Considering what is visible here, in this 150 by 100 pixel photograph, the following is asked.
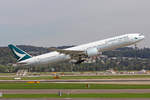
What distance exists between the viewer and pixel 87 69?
499ft

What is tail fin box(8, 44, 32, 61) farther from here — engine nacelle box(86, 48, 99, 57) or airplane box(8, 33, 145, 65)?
engine nacelle box(86, 48, 99, 57)

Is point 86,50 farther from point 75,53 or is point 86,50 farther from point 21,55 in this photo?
point 21,55

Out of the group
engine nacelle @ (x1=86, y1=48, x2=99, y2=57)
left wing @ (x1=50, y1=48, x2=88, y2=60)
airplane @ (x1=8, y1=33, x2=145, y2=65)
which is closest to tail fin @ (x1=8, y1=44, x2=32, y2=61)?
airplane @ (x1=8, y1=33, x2=145, y2=65)

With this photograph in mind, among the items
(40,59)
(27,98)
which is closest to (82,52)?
(40,59)

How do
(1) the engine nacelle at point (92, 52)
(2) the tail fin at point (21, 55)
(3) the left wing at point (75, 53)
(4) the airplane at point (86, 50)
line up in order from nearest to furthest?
(4) the airplane at point (86, 50) < (1) the engine nacelle at point (92, 52) < (3) the left wing at point (75, 53) < (2) the tail fin at point (21, 55)

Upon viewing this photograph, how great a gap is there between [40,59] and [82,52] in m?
15.0

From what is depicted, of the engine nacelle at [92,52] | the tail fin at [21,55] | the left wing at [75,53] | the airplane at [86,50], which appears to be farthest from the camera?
the tail fin at [21,55]

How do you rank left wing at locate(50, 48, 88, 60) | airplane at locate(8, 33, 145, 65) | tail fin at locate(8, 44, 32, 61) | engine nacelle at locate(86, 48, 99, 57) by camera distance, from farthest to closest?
tail fin at locate(8, 44, 32, 61) < left wing at locate(50, 48, 88, 60) < engine nacelle at locate(86, 48, 99, 57) < airplane at locate(8, 33, 145, 65)

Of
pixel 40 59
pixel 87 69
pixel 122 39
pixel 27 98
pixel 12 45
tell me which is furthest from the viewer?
pixel 87 69

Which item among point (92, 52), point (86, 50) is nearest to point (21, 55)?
point (86, 50)

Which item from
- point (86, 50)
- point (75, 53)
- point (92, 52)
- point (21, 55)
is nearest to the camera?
point (92, 52)

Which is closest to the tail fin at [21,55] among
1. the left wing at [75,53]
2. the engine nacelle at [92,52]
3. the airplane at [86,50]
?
the airplane at [86,50]

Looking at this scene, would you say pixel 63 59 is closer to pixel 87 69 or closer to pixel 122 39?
pixel 122 39

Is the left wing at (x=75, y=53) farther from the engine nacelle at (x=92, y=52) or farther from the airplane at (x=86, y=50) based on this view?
the engine nacelle at (x=92, y=52)
